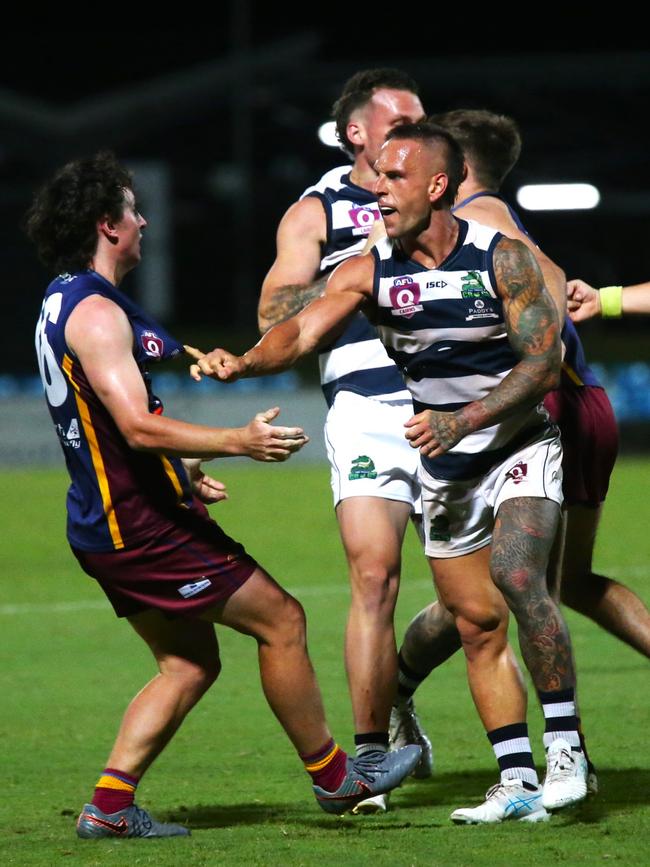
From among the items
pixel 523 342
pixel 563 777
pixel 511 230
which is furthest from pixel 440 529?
pixel 511 230

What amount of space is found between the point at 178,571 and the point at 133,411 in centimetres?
57

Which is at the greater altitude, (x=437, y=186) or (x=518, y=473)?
(x=437, y=186)

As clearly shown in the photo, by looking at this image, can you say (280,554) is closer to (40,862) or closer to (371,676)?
(371,676)

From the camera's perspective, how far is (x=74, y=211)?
4.95 m

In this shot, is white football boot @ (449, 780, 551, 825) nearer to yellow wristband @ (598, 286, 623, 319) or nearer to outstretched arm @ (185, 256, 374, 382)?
outstretched arm @ (185, 256, 374, 382)

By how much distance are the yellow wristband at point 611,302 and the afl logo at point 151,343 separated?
183 cm

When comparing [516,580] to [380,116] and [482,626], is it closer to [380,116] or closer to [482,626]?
[482,626]

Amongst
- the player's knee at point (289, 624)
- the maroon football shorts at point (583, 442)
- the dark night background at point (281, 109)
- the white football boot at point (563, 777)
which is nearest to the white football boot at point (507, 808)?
the white football boot at point (563, 777)

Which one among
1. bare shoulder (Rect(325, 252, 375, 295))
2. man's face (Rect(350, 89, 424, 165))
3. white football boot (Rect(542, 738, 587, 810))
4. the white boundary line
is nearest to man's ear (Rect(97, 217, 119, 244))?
bare shoulder (Rect(325, 252, 375, 295))

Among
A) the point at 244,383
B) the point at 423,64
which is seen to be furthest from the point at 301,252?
the point at 423,64

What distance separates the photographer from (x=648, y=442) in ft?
74.3

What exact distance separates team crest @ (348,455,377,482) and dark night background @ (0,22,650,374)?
23.8 m

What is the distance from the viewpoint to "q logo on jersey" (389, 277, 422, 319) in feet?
16.2

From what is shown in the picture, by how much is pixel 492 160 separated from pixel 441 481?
128cm
